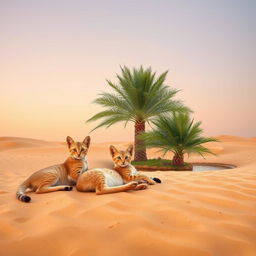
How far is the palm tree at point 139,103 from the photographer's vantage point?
11.0 metres

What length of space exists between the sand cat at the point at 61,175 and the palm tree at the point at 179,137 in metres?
5.76

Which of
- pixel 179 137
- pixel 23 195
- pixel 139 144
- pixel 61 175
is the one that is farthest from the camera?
pixel 139 144

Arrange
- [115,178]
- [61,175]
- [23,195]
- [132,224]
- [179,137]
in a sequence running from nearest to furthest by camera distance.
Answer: [132,224], [23,195], [115,178], [61,175], [179,137]

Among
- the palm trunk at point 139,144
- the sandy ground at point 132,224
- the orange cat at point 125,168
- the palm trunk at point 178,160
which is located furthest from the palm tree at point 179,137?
the sandy ground at point 132,224

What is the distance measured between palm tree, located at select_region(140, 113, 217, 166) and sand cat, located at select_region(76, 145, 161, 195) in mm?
5547

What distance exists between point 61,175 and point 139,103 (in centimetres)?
792

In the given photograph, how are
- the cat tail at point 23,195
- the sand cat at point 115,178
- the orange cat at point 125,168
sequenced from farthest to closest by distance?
the orange cat at point 125,168 < the sand cat at point 115,178 < the cat tail at point 23,195

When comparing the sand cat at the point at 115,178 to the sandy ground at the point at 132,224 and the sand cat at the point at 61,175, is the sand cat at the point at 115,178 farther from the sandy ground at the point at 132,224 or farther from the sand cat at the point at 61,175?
the sand cat at the point at 61,175

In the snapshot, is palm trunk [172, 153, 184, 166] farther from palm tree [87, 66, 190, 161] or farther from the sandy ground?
the sandy ground

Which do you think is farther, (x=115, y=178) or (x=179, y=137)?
(x=179, y=137)

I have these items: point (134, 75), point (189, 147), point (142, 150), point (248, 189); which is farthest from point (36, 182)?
point (134, 75)

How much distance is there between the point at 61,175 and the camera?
11.6 ft

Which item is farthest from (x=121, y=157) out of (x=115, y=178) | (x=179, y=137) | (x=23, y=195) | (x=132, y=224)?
(x=179, y=137)

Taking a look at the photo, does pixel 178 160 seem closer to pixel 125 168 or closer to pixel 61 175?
pixel 125 168
